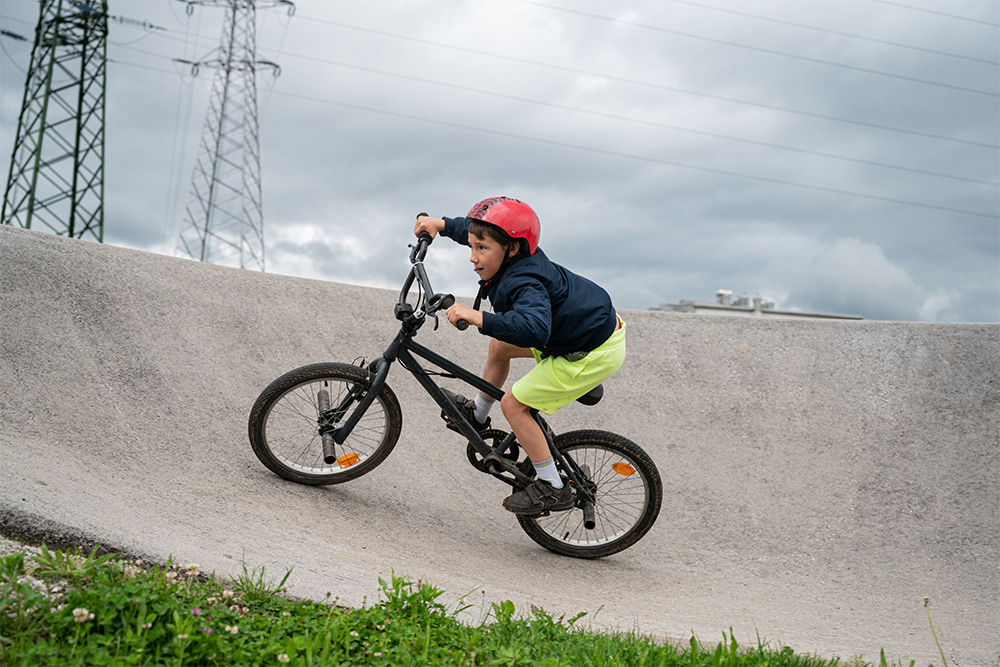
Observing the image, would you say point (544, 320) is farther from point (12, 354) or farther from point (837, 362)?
point (837, 362)

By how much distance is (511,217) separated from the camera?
3.46 meters

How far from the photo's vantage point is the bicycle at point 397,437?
12.4ft

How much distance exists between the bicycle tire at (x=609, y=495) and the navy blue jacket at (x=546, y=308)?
2.06 feet

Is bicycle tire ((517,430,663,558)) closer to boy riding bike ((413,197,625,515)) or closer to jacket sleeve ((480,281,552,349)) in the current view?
boy riding bike ((413,197,625,515))

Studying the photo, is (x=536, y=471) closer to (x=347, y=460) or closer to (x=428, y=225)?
(x=347, y=460)

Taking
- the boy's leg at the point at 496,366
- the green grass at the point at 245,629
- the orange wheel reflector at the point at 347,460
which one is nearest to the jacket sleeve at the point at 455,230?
the boy's leg at the point at 496,366

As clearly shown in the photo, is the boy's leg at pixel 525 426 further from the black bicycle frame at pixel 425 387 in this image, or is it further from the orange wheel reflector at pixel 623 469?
the orange wheel reflector at pixel 623 469

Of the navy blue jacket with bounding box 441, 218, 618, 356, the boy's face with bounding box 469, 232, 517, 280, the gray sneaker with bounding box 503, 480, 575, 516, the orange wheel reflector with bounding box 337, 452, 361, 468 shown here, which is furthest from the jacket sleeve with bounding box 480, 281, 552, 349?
the orange wheel reflector with bounding box 337, 452, 361, 468

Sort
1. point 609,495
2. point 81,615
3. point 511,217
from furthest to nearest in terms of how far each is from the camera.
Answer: point 609,495 < point 511,217 < point 81,615

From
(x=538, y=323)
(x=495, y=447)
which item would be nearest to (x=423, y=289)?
(x=538, y=323)

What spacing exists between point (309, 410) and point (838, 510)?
428 centimetres

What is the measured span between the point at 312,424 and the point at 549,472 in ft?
5.05

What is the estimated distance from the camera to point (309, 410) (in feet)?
13.7

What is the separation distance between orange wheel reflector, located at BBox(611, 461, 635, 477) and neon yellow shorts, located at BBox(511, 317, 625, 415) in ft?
1.83
